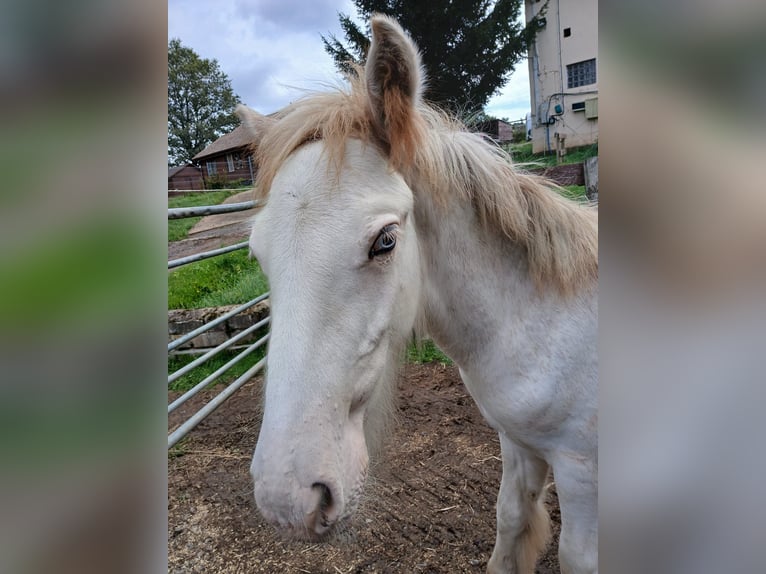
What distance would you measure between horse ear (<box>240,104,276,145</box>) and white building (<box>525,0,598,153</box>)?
915 millimetres

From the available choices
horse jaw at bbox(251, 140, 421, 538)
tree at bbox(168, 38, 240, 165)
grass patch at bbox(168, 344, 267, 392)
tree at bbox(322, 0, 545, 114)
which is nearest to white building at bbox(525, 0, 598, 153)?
horse jaw at bbox(251, 140, 421, 538)

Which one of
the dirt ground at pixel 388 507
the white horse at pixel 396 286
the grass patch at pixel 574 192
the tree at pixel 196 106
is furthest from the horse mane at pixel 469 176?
the dirt ground at pixel 388 507

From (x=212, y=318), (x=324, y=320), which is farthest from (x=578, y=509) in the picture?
(x=212, y=318)

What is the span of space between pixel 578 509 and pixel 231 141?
212 centimetres

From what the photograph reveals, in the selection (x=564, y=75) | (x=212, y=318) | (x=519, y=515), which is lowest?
(x=519, y=515)

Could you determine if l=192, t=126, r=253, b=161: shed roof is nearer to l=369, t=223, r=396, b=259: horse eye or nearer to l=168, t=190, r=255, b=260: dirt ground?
l=369, t=223, r=396, b=259: horse eye

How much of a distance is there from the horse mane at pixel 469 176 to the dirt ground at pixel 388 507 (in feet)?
3.18

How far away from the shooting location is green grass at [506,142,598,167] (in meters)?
0.84

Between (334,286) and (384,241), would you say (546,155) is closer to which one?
(384,241)

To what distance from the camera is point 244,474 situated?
9.64 feet

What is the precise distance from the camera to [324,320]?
0.95 meters

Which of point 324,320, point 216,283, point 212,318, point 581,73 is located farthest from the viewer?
point 216,283
